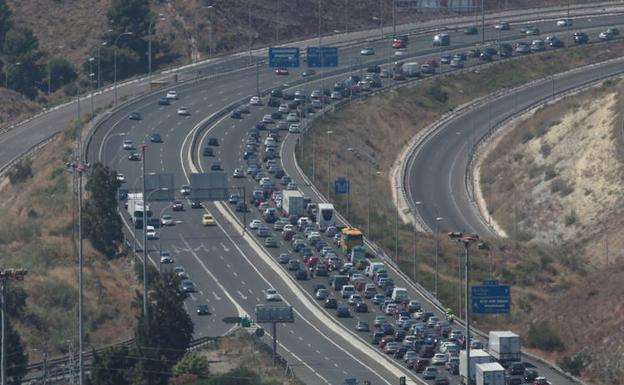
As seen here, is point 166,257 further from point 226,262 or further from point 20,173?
point 20,173

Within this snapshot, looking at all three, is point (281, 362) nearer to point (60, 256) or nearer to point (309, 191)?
point (60, 256)

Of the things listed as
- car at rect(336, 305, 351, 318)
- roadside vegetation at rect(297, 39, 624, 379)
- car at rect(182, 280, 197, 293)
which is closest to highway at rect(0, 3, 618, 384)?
car at rect(182, 280, 197, 293)

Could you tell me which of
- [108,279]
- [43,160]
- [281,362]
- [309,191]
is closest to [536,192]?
[309,191]

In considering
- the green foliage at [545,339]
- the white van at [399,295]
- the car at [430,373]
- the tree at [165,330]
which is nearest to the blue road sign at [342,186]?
the white van at [399,295]

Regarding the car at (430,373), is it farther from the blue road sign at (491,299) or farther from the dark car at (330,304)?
the dark car at (330,304)

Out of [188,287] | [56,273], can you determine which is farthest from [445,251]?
[56,273]

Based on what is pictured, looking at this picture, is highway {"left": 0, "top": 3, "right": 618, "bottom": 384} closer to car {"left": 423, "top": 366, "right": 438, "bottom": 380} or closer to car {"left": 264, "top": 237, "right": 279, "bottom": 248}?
car {"left": 264, "top": 237, "right": 279, "bottom": 248}
